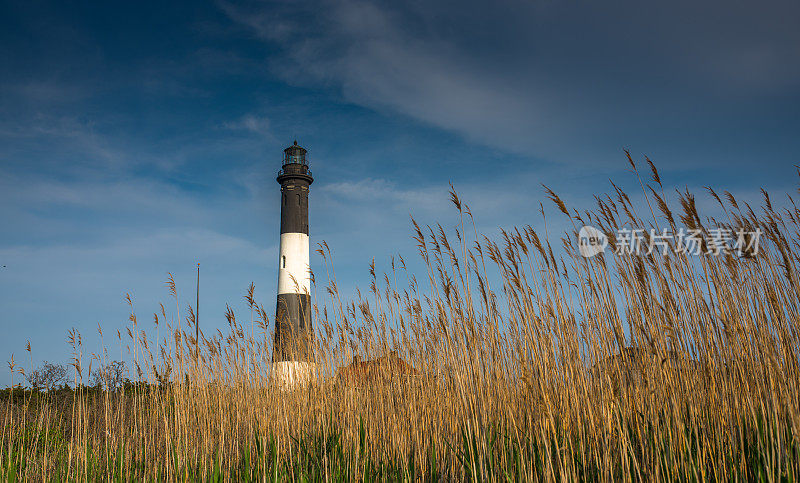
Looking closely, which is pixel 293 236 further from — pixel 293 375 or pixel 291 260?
pixel 293 375

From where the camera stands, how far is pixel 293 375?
16.6ft

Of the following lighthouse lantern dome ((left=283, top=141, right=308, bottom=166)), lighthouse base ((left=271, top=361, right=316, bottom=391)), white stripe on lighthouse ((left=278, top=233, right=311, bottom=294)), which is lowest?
lighthouse base ((left=271, top=361, right=316, bottom=391))

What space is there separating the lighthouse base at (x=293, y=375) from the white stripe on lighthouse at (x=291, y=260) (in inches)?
453

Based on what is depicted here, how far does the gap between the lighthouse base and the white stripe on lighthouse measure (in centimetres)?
1150

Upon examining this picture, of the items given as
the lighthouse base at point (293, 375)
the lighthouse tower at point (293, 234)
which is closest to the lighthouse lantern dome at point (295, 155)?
the lighthouse tower at point (293, 234)

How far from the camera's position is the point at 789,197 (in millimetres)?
3059

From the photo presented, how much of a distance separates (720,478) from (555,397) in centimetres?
72

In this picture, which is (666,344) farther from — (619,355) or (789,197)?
(789,197)

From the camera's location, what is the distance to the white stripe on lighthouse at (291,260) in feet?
55.5

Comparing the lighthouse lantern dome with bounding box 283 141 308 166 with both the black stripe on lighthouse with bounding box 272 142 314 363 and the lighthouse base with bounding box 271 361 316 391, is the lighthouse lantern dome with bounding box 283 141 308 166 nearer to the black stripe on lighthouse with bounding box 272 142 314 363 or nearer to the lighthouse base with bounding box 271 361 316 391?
the black stripe on lighthouse with bounding box 272 142 314 363

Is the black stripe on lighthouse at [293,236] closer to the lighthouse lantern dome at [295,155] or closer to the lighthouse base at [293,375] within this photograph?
the lighthouse lantern dome at [295,155]

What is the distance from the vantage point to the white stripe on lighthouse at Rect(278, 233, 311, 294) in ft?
55.5

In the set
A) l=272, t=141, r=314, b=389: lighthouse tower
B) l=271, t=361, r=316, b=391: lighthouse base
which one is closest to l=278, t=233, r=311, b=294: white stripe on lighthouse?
l=272, t=141, r=314, b=389: lighthouse tower

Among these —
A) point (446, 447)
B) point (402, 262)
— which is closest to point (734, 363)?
point (446, 447)
